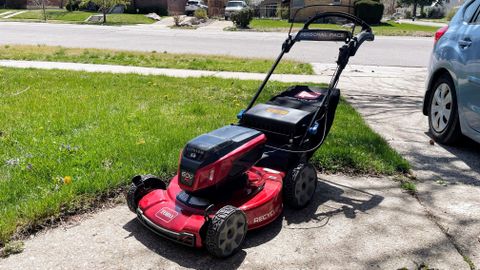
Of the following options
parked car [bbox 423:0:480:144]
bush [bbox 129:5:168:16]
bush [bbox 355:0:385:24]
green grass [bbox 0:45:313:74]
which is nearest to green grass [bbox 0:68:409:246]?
parked car [bbox 423:0:480:144]

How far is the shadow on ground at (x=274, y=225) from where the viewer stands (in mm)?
2881

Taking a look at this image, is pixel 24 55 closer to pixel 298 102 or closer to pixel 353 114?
pixel 353 114

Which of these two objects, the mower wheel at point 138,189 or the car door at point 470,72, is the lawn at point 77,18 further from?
the mower wheel at point 138,189

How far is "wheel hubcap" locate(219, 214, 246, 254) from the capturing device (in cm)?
278

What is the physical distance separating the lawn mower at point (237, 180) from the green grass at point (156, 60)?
21.7 ft

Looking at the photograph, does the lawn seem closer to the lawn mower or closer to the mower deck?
the lawn mower

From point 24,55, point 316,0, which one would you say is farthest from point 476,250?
point 316,0

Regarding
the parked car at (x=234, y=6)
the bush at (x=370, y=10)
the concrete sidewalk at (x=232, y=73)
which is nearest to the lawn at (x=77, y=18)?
the parked car at (x=234, y=6)

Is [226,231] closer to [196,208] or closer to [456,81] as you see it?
[196,208]

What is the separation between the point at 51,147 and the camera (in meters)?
4.50

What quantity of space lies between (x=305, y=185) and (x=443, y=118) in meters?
2.54

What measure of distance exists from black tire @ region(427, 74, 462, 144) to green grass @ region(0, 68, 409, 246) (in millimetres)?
719

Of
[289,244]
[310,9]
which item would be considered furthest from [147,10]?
[289,244]

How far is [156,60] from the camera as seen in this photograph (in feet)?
38.7
